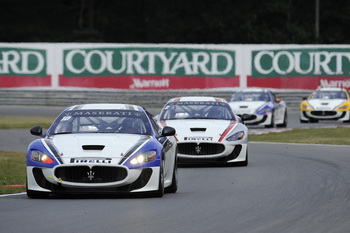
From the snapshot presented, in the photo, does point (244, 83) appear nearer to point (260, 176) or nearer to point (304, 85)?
point (304, 85)

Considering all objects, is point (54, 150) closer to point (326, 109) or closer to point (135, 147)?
point (135, 147)

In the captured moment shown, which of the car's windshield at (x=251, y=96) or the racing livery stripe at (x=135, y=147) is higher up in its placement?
the car's windshield at (x=251, y=96)

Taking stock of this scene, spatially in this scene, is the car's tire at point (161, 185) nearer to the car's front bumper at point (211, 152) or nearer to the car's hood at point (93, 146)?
the car's hood at point (93, 146)

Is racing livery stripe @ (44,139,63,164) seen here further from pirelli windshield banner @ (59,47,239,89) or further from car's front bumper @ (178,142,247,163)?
pirelli windshield banner @ (59,47,239,89)

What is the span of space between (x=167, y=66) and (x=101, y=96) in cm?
295

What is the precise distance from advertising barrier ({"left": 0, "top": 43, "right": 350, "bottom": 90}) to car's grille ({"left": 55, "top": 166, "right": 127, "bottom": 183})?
32.7 metres

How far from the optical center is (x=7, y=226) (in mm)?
10617

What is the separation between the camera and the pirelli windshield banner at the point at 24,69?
4612cm

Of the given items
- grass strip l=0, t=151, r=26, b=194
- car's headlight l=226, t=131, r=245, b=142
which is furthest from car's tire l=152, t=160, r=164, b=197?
car's headlight l=226, t=131, r=245, b=142

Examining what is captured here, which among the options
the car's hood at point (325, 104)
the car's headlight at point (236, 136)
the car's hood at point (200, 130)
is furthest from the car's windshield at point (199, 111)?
the car's hood at point (325, 104)

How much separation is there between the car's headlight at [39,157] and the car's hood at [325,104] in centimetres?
2458
